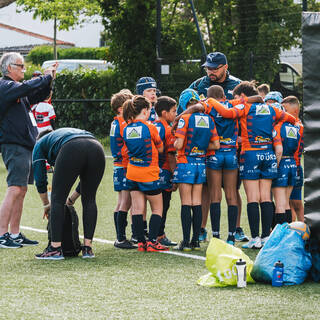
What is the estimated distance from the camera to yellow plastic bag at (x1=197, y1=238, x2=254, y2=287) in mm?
5918

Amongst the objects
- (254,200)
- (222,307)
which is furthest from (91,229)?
(222,307)

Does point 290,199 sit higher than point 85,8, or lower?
lower

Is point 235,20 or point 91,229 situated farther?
point 235,20

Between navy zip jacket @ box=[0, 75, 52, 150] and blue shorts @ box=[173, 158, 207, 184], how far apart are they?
1.66 meters

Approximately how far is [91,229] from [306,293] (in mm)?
2439

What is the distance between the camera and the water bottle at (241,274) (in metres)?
5.81

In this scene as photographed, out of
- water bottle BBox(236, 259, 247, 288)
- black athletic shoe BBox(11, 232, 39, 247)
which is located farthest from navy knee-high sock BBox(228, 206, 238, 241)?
black athletic shoe BBox(11, 232, 39, 247)

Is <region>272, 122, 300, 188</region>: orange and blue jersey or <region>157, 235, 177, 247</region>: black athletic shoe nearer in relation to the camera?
<region>272, 122, 300, 188</region>: orange and blue jersey

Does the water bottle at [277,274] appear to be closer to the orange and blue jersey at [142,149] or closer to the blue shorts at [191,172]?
the blue shorts at [191,172]

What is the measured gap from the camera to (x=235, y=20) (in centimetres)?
2080

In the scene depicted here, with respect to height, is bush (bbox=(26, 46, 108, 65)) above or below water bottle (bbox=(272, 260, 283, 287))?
above

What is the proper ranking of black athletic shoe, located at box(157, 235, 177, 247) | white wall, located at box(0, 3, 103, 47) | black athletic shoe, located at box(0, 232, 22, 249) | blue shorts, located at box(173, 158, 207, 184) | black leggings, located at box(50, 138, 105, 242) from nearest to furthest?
black leggings, located at box(50, 138, 105, 242) → blue shorts, located at box(173, 158, 207, 184) → black athletic shoe, located at box(0, 232, 22, 249) → black athletic shoe, located at box(157, 235, 177, 247) → white wall, located at box(0, 3, 103, 47)

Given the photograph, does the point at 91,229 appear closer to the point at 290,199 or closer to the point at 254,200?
the point at 254,200

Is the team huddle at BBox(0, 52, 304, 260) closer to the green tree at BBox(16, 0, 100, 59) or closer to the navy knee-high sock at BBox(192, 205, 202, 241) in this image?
the navy knee-high sock at BBox(192, 205, 202, 241)
